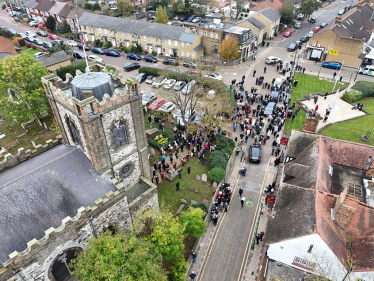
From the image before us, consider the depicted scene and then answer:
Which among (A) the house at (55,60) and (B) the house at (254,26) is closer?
(A) the house at (55,60)

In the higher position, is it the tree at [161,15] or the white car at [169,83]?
the tree at [161,15]

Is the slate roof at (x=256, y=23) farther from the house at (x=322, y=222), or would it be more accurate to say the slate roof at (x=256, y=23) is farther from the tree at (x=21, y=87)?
the tree at (x=21, y=87)

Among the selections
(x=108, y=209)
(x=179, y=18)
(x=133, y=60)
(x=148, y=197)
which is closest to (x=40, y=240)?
(x=108, y=209)

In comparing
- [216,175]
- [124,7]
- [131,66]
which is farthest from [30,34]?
[216,175]

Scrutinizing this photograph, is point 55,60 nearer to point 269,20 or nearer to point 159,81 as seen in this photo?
point 159,81

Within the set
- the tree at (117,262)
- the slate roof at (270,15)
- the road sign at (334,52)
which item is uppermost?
the slate roof at (270,15)

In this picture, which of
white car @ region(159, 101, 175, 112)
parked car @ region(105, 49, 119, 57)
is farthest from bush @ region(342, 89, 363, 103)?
parked car @ region(105, 49, 119, 57)

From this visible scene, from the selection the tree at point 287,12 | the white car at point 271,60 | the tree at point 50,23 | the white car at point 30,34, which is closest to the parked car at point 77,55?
the white car at point 30,34

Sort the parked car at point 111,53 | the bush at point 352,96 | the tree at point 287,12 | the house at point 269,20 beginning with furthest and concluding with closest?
the tree at point 287,12
the house at point 269,20
the parked car at point 111,53
the bush at point 352,96
